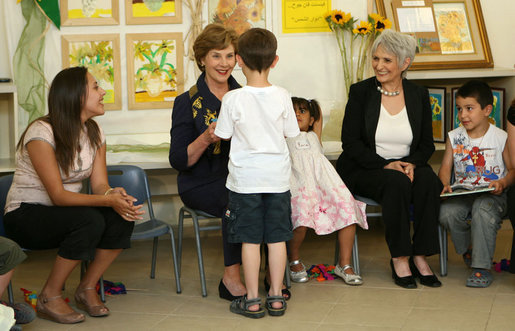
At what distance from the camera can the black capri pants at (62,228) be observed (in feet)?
9.55

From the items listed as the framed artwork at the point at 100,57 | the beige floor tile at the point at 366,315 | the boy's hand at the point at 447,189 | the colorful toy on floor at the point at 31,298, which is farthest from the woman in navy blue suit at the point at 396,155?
the colorful toy on floor at the point at 31,298

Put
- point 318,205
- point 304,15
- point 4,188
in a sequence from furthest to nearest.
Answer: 1. point 304,15
2. point 318,205
3. point 4,188

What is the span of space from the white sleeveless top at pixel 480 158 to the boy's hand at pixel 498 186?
0.10m

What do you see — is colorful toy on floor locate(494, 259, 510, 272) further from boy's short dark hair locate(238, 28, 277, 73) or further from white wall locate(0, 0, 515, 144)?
boy's short dark hair locate(238, 28, 277, 73)

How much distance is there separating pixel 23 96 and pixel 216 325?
6.61ft

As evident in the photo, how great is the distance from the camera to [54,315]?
294 centimetres

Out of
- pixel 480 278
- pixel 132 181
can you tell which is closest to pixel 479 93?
pixel 480 278

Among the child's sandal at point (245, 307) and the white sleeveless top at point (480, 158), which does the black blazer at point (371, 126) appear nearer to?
the white sleeveless top at point (480, 158)

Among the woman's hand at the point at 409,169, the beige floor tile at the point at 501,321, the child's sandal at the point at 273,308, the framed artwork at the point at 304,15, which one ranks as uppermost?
the framed artwork at the point at 304,15

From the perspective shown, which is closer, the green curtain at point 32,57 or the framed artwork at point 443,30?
the green curtain at point 32,57

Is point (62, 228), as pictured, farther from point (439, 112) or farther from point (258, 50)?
point (439, 112)

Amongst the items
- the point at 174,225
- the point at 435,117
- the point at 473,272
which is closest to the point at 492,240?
the point at 473,272

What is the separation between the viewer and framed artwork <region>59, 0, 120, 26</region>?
4.19m

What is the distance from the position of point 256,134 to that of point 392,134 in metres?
1.00
